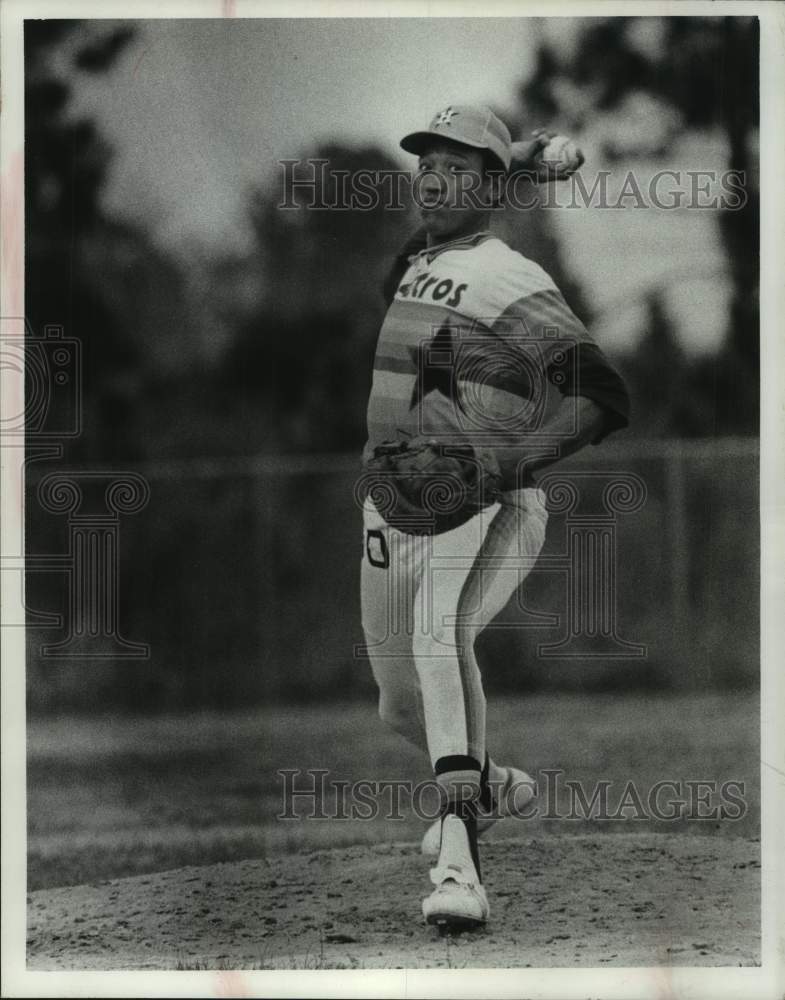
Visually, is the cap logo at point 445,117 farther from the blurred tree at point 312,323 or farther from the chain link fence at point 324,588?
the chain link fence at point 324,588

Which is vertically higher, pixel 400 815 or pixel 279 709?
pixel 279 709

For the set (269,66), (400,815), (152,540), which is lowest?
(400,815)

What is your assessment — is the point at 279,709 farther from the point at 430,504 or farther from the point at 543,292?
the point at 543,292

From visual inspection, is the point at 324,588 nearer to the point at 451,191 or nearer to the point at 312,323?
the point at 312,323

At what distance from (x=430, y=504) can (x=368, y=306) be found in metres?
0.77

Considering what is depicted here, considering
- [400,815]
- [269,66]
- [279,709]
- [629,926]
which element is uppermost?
[269,66]

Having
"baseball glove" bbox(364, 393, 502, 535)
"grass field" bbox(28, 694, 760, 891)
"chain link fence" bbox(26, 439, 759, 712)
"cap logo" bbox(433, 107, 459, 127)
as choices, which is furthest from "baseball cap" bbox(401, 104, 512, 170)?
"grass field" bbox(28, 694, 760, 891)

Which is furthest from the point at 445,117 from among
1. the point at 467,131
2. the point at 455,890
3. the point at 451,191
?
the point at 455,890

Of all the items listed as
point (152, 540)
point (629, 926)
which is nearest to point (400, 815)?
point (629, 926)

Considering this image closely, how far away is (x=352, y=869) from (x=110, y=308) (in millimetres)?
2277

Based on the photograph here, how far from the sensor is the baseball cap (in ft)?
20.3

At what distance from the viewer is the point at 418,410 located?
6.19m
